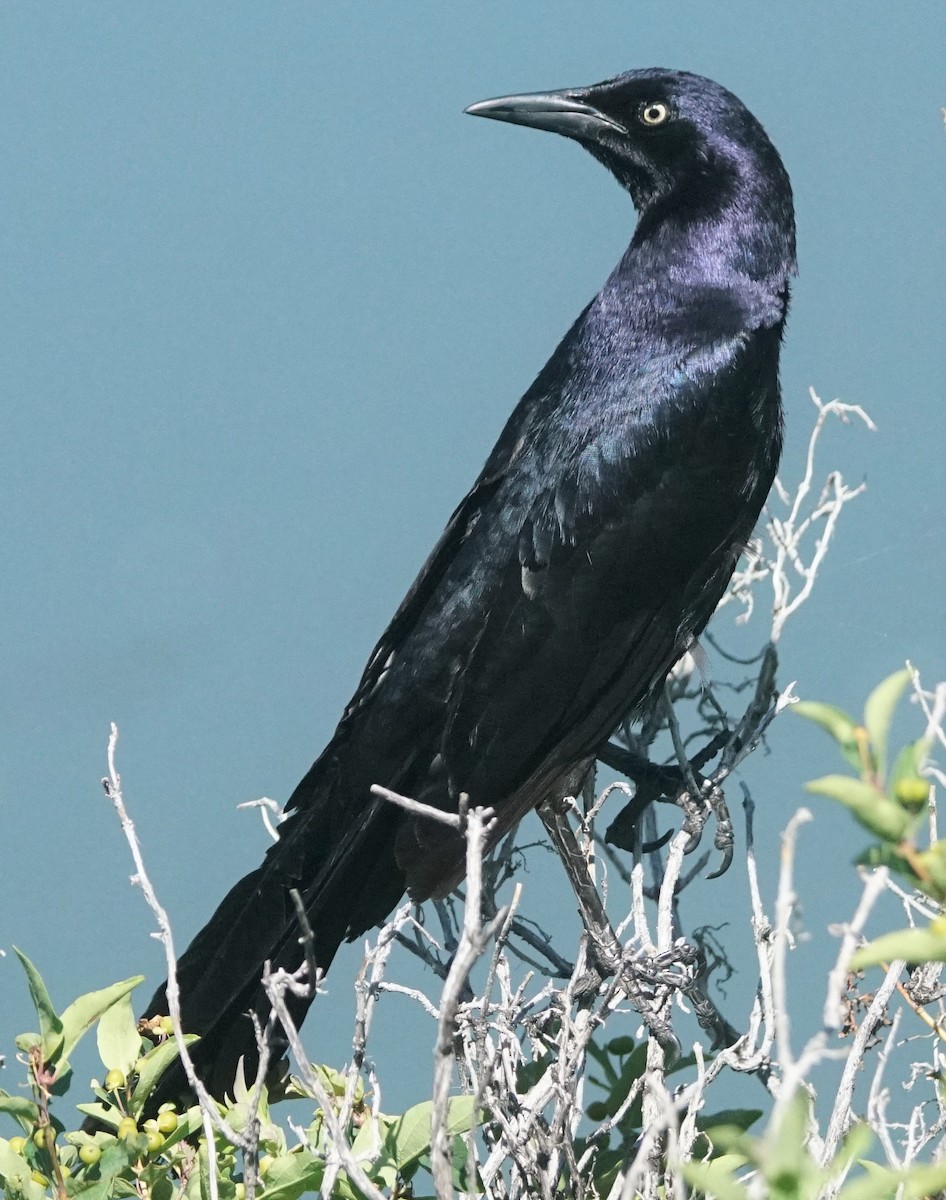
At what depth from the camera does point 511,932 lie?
7.25ft

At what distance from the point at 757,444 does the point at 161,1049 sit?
1612mm

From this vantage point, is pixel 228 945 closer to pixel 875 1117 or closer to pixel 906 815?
pixel 875 1117

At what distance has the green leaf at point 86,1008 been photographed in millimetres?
1400

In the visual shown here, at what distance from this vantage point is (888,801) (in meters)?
0.68

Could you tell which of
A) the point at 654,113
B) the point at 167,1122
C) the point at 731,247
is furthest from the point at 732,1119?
the point at 654,113

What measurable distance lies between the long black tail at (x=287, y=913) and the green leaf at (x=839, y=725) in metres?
1.66

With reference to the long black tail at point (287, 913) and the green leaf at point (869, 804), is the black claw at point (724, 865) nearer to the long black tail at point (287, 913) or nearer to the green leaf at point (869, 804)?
the long black tail at point (287, 913)

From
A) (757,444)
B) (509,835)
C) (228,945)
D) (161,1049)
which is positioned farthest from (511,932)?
(757,444)

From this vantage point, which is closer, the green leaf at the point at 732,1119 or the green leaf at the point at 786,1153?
Answer: the green leaf at the point at 786,1153

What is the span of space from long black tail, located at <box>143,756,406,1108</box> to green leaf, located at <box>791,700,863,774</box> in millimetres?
1664

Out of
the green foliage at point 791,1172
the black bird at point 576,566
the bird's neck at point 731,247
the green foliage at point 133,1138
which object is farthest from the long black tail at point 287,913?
the green foliage at point 791,1172

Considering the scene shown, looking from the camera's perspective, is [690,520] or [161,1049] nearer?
[161,1049]

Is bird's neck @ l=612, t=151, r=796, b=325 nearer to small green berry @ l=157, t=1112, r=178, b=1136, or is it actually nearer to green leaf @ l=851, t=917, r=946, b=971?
small green berry @ l=157, t=1112, r=178, b=1136

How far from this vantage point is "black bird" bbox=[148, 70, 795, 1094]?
241cm
